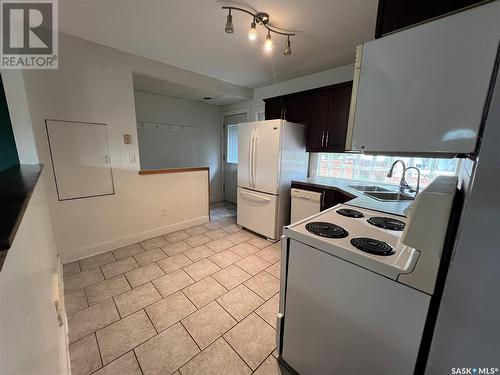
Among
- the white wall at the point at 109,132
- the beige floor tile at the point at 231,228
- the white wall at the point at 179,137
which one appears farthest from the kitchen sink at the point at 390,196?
the white wall at the point at 179,137

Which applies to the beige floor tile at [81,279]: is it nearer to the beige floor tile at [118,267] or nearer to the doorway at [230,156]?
the beige floor tile at [118,267]

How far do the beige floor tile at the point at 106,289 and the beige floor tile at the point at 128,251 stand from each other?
0.48m

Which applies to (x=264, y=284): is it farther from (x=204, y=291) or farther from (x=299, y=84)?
(x=299, y=84)

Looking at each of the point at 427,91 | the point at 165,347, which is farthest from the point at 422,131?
the point at 165,347

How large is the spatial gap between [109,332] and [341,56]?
12.2 feet

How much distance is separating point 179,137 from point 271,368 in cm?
422

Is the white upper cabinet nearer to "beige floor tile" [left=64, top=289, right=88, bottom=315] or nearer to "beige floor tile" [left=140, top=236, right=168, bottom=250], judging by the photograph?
"beige floor tile" [left=64, top=289, right=88, bottom=315]

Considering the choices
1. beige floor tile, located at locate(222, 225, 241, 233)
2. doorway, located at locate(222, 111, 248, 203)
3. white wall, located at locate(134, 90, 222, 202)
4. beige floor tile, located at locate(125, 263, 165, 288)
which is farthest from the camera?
doorway, located at locate(222, 111, 248, 203)

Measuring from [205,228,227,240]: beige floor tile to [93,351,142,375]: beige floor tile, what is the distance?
1.83m

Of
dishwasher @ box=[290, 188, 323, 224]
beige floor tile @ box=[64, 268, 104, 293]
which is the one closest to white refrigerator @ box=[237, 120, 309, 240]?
dishwasher @ box=[290, 188, 323, 224]

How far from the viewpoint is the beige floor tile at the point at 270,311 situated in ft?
5.46

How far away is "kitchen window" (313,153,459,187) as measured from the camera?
2229 mm

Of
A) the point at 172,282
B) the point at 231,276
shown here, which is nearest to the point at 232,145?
the point at 231,276

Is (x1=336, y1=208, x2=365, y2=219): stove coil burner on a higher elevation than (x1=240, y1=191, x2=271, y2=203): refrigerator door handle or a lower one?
higher
